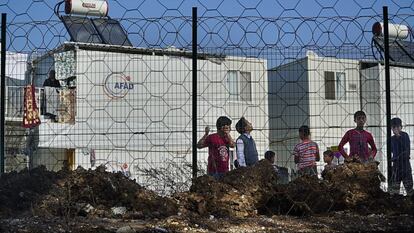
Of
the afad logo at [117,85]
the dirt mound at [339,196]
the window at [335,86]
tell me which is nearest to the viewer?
the dirt mound at [339,196]

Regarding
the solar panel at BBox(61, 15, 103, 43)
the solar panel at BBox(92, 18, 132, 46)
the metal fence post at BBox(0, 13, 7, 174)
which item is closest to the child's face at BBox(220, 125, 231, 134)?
the solar panel at BBox(92, 18, 132, 46)

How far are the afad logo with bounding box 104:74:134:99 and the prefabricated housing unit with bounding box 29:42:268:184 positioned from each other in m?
0.03

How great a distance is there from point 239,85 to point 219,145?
6.23ft

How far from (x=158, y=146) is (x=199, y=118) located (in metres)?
0.86

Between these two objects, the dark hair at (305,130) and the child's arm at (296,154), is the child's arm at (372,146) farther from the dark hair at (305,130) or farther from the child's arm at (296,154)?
the child's arm at (296,154)

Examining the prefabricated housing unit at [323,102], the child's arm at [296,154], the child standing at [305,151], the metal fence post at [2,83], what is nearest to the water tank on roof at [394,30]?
the prefabricated housing unit at [323,102]

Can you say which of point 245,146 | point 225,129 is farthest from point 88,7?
point 245,146

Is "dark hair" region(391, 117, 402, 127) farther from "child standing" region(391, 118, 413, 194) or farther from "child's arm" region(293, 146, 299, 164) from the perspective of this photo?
"child's arm" region(293, 146, 299, 164)

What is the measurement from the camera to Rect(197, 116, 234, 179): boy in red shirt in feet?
26.6

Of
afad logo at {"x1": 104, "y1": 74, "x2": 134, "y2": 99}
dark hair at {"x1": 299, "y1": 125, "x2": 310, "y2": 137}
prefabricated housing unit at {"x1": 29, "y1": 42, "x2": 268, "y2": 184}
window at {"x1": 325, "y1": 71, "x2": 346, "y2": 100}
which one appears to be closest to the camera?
dark hair at {"x1": 299, "y1": 125, "x2": 310, "y2": 137}

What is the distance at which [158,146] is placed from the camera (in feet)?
30.4

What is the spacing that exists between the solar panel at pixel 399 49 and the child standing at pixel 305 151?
5.06 feet

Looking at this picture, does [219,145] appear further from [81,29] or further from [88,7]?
[88,7]

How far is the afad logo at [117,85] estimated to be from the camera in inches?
410
